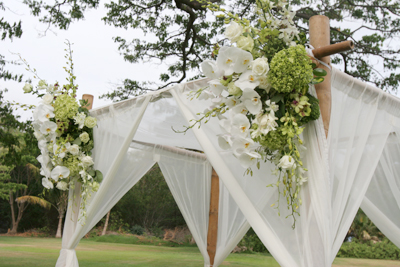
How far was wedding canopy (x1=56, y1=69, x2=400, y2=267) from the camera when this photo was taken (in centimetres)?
153

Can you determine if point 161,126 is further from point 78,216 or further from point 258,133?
point 258,133

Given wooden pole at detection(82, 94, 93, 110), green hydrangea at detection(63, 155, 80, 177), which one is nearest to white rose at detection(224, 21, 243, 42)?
green hydrangea at detection(63, 155, 80, 177)

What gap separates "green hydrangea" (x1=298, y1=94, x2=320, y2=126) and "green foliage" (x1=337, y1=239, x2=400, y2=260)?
9.82 m

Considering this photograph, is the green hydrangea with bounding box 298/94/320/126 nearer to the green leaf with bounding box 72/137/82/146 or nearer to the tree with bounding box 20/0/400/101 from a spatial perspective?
the green leaf with bounding box 72/137/82/146

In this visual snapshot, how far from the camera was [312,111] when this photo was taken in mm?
1490

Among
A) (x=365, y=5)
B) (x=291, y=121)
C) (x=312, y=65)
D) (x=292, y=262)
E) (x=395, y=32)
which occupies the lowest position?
(x=292, y=262)

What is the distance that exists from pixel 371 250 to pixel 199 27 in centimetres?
789

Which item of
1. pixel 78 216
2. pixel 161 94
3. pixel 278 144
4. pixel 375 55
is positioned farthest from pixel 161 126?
pixel 375 55

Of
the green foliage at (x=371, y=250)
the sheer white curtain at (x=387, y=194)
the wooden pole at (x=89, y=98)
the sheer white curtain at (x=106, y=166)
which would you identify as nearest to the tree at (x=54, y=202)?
the green foliage at (x=371, y=250)

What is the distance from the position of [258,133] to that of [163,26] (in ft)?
18.7

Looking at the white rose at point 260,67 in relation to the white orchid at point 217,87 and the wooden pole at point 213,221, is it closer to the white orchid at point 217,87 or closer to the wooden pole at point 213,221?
the white orchid at point 217,87

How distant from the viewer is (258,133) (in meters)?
1.41

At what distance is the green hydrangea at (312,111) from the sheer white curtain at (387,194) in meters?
0.92

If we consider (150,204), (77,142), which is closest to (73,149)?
(77,142)
